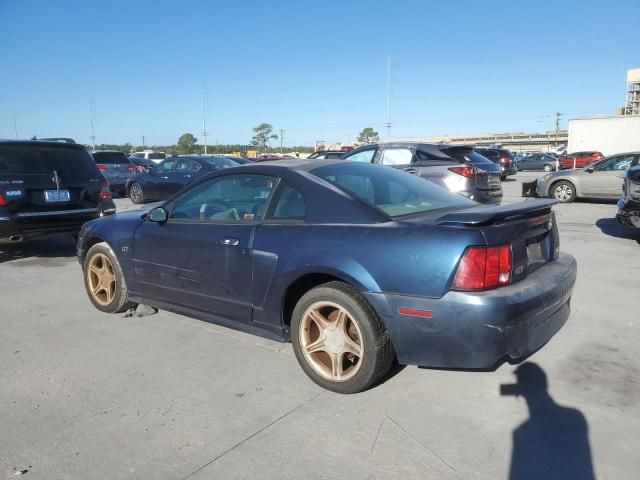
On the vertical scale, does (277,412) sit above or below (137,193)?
below

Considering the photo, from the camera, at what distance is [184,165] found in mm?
14648

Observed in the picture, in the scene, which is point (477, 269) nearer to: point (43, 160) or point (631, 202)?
point (631, 202)

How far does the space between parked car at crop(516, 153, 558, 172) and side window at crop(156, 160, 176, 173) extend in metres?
31.3

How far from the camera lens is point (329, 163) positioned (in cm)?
384

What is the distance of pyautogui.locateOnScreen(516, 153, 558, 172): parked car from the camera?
3828cm

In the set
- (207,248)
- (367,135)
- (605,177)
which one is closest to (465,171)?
(207,248)

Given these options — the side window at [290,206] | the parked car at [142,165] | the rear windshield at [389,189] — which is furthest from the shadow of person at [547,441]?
the parked car at [142,165]

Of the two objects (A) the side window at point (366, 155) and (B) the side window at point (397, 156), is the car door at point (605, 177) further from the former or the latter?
(A) the side window at point (366, 155)

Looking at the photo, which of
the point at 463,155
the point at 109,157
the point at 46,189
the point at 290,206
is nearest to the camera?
the point at 290,206

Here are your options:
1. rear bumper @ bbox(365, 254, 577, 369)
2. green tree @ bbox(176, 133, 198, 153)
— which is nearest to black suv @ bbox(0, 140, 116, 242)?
rear bumper @ bbox(365, 254, 577, 369)

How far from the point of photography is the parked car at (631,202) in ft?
24.2

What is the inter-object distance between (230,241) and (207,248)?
0.82 ft

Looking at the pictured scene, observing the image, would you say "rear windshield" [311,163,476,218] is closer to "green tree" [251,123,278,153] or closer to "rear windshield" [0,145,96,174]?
"rear windshield" [0,145,96,174]

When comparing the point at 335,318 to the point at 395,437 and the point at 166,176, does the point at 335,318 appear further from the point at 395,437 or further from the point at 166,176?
the point at 166,176
